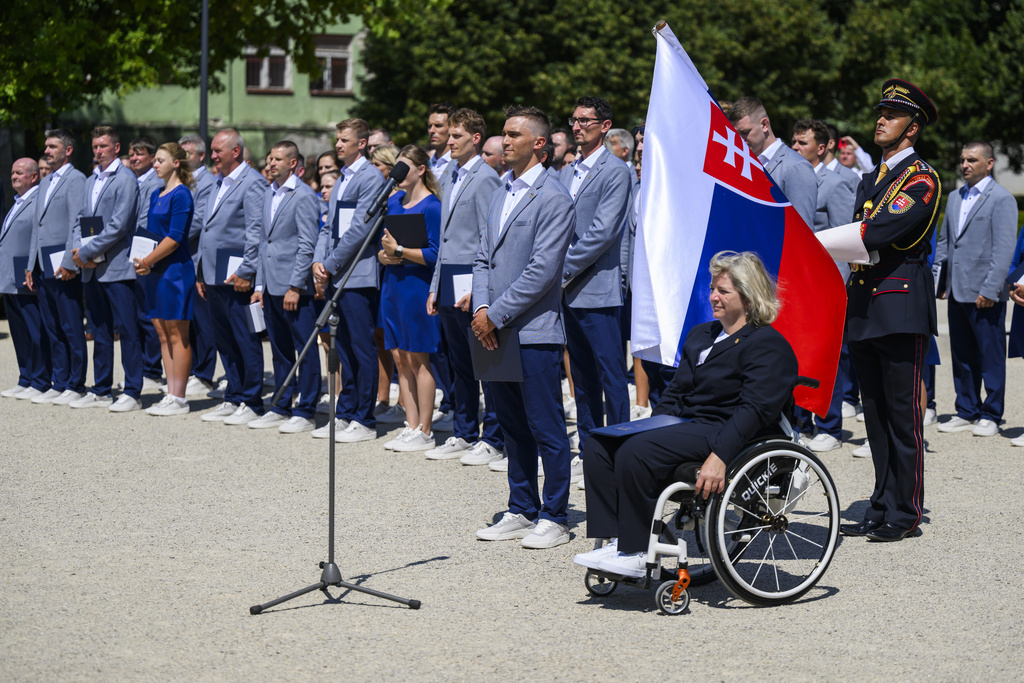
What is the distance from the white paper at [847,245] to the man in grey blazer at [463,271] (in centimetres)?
226

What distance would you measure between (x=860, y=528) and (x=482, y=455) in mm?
2757

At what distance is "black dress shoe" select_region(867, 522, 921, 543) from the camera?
6.50 meters

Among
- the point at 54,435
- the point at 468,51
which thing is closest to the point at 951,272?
the point at 54,435

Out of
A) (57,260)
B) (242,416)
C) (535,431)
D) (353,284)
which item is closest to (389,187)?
(535,431)

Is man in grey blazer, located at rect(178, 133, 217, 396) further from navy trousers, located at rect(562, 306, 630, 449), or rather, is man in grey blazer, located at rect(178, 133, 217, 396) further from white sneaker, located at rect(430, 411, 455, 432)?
navy trousers, located at rect(562, 306, 630, 449)

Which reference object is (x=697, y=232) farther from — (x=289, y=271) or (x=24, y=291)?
(x=24, y=291)

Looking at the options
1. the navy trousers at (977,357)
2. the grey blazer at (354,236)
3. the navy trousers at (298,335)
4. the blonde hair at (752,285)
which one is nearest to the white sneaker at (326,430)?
the navy trousers at (298,335)

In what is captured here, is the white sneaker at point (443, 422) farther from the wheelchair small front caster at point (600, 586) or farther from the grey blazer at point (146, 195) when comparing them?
the wheelchair small front caster at point (600, 586)

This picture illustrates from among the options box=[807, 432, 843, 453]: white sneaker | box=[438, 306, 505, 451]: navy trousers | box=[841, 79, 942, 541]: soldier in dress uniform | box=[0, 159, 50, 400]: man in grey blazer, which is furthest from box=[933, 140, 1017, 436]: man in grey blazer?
box=[0, 159, 50, 400]: man in grey blazer

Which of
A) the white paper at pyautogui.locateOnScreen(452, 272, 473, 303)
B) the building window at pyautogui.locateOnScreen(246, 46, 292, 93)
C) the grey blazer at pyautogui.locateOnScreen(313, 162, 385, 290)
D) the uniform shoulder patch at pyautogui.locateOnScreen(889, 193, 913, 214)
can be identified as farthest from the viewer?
the building window at pyautogui.locateOnScreen(246, 46, 292, 93)

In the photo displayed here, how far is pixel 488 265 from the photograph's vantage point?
6.58m

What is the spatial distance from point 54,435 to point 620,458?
561 cm

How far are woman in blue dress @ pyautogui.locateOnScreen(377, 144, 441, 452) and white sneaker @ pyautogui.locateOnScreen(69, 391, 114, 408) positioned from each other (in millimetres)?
3124

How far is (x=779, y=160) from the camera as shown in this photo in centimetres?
879
